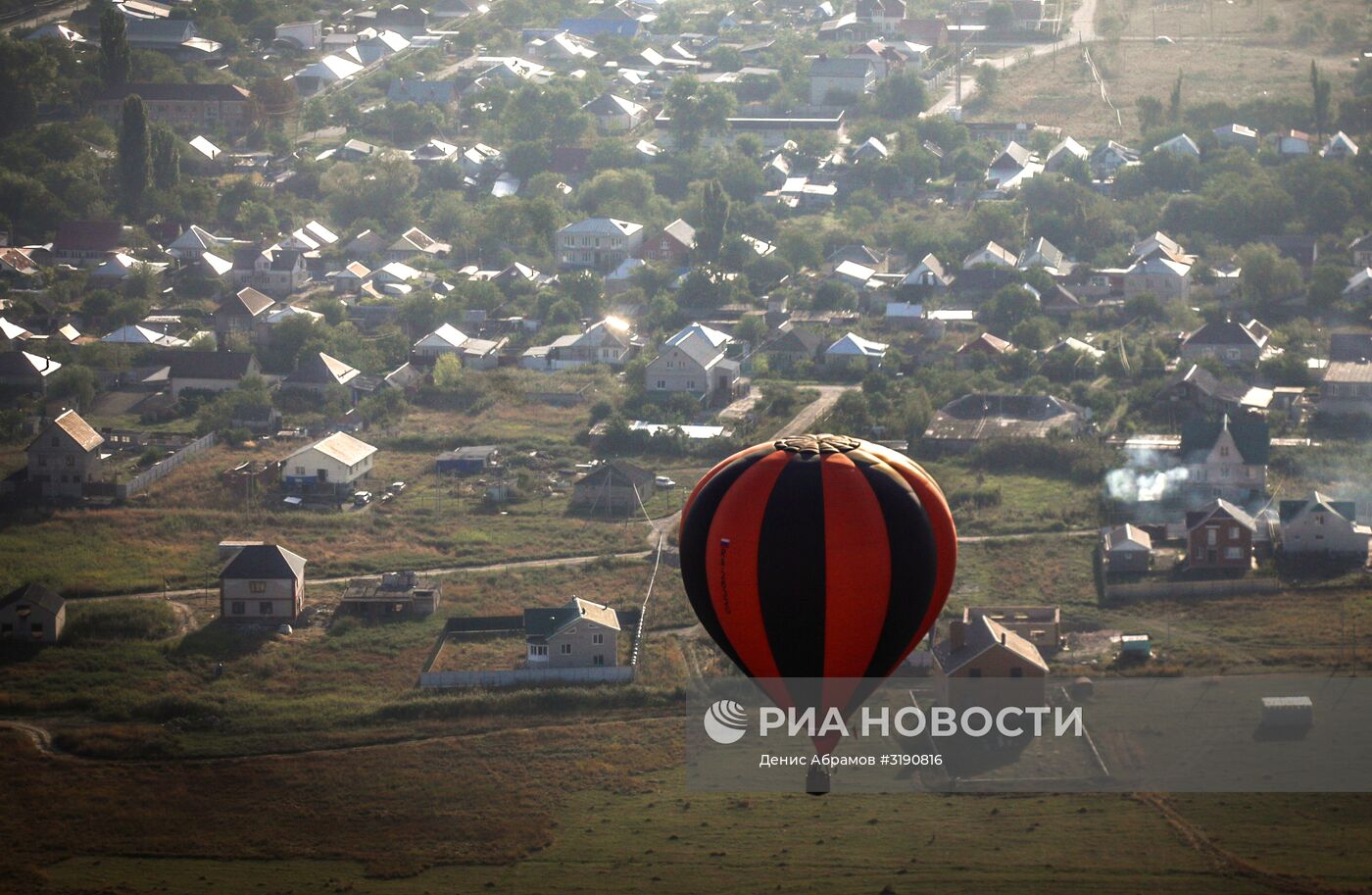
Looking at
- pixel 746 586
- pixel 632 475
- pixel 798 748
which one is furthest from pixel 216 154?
pixel 746 586

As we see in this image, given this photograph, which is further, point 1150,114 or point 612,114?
point 612,114

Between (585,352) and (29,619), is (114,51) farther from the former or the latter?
(29,619)

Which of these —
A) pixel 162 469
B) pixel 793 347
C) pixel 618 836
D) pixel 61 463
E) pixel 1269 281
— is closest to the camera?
pixel 618 836

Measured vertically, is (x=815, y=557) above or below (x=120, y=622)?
above

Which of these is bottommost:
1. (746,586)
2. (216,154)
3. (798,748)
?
(216,154)

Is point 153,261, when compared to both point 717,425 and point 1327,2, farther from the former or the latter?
point 1327,2

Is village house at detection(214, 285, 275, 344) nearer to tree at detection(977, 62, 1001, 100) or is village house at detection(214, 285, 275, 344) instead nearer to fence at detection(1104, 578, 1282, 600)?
fence at detection(1104, 578, 1282, 600)

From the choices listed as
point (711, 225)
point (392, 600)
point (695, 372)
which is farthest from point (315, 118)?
point (392, 600)
